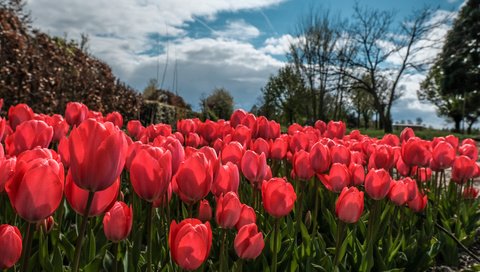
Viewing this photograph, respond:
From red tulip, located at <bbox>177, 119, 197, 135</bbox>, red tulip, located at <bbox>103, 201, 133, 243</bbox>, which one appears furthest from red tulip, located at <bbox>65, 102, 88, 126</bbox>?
red tulip, located at <bbox>103, 201, 133, 243</bbox>

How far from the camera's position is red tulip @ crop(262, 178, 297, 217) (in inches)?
68.1

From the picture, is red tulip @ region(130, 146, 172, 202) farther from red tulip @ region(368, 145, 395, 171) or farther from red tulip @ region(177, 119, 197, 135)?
red tulip @ region(177, 119, 197, 135)

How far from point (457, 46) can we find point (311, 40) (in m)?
13.4

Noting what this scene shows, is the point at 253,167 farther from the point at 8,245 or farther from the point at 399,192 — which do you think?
the point at 8,245

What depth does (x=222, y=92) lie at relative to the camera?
35219 millimetres

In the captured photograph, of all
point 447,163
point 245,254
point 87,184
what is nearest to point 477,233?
point 447,163

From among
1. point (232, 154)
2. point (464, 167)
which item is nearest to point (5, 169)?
point (232, 154)

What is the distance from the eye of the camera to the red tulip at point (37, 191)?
3.59 feet

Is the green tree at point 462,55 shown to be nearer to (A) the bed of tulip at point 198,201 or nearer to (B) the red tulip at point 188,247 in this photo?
(A) the bed of tulip at point 198,201

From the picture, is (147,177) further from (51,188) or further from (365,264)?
(365,264)

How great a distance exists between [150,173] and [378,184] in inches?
51.6

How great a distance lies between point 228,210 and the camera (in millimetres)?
1589

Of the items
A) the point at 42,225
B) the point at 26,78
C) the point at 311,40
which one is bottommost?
the point at 42,225

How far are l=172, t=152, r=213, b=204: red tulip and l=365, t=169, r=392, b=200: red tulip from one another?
1.03 metres
